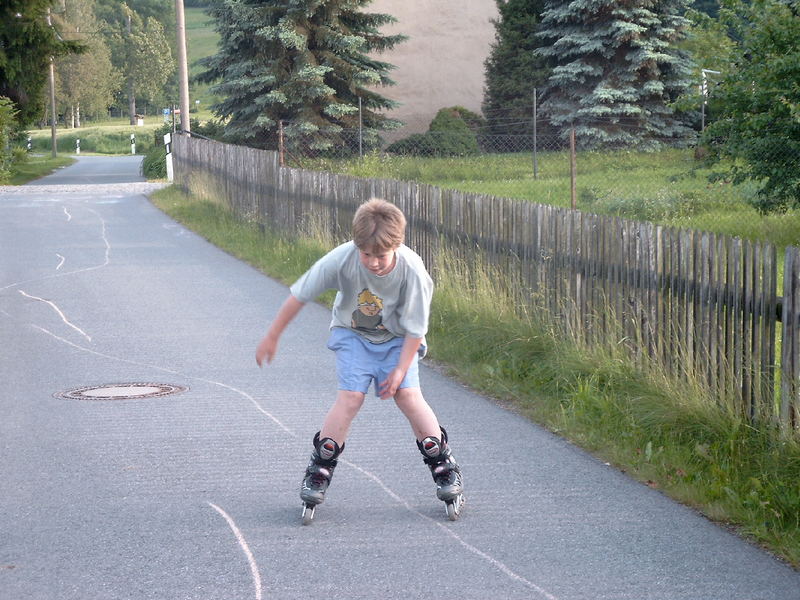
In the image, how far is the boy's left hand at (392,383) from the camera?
5172 millimetres

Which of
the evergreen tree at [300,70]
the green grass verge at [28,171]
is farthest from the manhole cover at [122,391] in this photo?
the green grass verge at [28,171]

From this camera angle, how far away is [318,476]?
5.31 m

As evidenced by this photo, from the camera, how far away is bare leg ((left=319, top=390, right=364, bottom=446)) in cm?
534

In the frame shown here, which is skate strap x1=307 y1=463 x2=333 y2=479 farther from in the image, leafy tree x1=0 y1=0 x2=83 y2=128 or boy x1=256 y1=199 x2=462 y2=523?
leafy tree x1=0 y1=0 x2=83 y2=128

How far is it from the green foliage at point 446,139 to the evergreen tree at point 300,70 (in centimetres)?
170

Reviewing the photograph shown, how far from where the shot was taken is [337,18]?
3403cm

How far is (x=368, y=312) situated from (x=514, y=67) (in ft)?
115

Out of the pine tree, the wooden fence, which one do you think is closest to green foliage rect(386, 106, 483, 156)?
the pine tree

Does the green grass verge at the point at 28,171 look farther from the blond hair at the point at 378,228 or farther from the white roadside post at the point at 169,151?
the blond hair at the point at 378,228

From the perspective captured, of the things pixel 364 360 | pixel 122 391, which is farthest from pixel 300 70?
pixel 364 360

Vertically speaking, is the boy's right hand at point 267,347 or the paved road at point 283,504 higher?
the boy's right hand at point 267,347

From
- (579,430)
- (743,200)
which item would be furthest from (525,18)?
(579,430)

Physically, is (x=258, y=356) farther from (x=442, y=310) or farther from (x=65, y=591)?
(x=442, y=310)

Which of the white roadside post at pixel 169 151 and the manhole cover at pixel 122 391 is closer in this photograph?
the manhole cover at pixel 122 391
